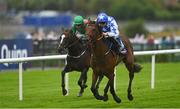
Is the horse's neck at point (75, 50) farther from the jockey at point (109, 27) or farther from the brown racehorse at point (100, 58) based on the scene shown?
the brown racehorse at point (100, 58)

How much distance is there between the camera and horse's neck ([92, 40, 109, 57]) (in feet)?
38.9

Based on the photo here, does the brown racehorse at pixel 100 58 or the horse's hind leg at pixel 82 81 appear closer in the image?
the brown racehorse at pixel 100 58

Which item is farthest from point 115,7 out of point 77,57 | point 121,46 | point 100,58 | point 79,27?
point 100,58

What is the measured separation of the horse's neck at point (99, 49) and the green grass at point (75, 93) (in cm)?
91

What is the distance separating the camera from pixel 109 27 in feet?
40.5

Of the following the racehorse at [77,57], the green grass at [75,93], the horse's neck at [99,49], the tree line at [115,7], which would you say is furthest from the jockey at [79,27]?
the tree line at [115,7]

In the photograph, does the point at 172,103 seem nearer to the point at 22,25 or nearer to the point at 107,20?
the point at 107,20

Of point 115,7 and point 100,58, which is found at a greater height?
point 100,58

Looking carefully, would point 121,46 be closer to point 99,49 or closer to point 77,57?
point 99,49

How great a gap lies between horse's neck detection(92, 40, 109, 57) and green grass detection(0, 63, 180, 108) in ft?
3.00

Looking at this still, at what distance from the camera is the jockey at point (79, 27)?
13188 millimetres

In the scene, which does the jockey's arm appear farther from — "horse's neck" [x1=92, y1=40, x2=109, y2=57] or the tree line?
the tree line

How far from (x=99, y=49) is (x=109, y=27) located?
63cm

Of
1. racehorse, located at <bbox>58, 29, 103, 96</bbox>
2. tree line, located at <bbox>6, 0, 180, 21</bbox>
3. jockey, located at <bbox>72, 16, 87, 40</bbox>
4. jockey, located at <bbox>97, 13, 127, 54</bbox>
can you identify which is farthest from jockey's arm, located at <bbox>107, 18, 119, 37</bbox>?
tree line, located at <bbox>6, 0, 180, 21</bbox>
